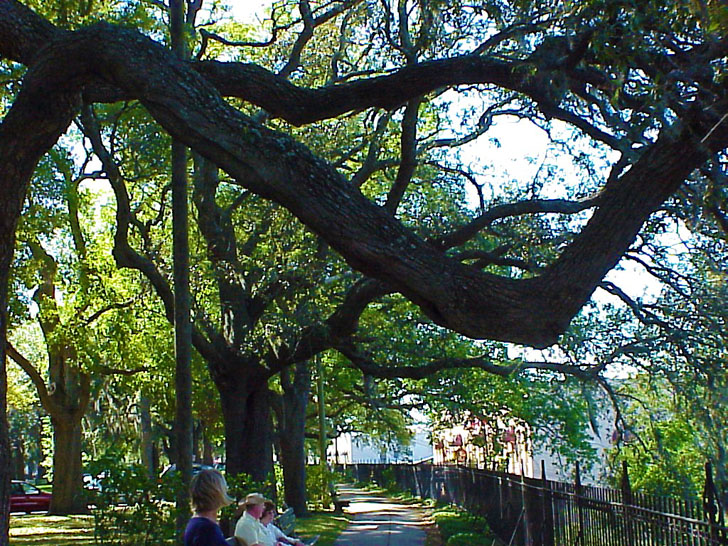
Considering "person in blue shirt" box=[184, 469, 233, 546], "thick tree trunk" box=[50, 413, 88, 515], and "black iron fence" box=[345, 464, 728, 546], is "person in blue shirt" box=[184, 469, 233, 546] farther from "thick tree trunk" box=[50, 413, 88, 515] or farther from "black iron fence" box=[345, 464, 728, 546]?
"thick tree trunk" box=[50, 413, 88, 515]

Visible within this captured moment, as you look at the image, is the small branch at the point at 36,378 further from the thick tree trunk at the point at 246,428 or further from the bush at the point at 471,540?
the bush at the point at 471,540

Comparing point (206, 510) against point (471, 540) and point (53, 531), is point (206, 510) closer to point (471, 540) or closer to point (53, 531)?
point (471, 540)

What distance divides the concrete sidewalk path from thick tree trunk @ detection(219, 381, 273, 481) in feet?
8.59

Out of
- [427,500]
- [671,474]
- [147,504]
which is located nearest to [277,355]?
[147,504]

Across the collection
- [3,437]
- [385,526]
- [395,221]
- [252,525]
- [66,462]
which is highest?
[395,221]

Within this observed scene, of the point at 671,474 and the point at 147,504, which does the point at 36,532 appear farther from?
the point at 671,474

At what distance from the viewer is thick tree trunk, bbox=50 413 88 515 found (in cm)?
3406

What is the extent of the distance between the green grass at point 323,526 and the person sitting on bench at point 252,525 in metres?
11.6

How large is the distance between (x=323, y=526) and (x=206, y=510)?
69.2ft

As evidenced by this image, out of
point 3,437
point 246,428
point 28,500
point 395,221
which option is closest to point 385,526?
point 246,428

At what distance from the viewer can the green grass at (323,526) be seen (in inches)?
911

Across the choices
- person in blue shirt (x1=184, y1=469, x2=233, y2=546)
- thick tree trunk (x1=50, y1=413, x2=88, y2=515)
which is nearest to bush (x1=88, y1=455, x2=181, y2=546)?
person in blue shirt (x1=184, y1=469, x2=233, y2=546)

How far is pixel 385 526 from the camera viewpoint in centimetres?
2806

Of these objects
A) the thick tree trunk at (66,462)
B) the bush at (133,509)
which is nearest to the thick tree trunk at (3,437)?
the bush at (133,509)
